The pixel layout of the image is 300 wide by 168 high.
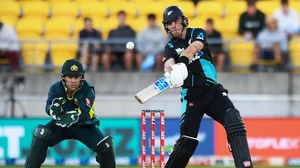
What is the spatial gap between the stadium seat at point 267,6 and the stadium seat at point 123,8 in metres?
2.47

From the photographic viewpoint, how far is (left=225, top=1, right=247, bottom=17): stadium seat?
16344 millimetres

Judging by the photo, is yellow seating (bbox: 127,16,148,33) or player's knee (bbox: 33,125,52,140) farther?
yellow seating (bbox: 127,16,148,33)

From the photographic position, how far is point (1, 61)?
601 inches

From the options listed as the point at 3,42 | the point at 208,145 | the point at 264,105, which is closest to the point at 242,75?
the point at 264,105

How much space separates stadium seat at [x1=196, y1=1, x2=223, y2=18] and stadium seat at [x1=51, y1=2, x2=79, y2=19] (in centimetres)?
245

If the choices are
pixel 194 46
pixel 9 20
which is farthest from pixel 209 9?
pixel 194 46

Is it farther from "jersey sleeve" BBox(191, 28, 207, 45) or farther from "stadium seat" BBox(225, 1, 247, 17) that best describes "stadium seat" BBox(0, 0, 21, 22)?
"jersey sleeve" BBox(191, 28, 207, 45)

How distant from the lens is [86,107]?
9.11 m

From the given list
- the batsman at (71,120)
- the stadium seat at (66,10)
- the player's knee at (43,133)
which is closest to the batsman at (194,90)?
the batsman at (71,120)

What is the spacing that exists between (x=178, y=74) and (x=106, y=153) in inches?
54.3

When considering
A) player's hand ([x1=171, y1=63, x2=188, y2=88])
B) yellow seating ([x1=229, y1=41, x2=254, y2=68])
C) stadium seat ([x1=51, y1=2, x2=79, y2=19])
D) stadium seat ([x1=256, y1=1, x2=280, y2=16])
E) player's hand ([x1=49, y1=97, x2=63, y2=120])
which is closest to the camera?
player's hand ([x1=171, y1=63, x2=188, y2=88])

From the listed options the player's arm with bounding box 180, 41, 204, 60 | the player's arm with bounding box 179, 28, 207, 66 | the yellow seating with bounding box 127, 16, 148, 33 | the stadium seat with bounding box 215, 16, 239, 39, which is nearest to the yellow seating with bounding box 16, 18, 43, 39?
the yellow seating with bounding box 127, 16, 148, 33

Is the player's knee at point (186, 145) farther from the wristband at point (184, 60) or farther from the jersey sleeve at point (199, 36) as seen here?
the jersey sleeve at point (199, 36)

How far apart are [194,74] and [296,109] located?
20.2ft
